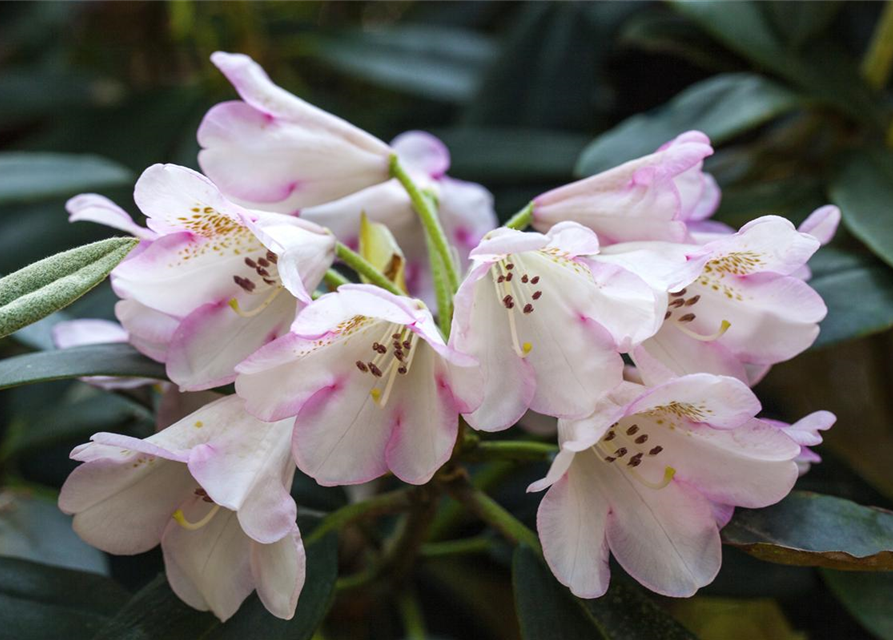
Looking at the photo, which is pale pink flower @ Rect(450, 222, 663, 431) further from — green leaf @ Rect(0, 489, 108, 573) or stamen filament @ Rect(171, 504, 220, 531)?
green leaf @ Rect(0, 489, 108, 573)

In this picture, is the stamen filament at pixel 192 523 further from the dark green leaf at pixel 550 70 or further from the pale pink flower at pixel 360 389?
the dark green leaf at pixel 550 70

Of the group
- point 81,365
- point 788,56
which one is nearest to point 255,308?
point 81,365

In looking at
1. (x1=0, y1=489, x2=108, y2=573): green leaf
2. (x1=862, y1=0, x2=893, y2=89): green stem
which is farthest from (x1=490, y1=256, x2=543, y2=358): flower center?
(x1=862, y1=0, x2=893, y2=89): green stem

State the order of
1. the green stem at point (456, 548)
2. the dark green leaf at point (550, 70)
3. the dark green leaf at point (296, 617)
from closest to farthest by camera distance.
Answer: the dark green leaf at point (296, 617) < the green stem at point (456, 548) < the dark green leaf at point (550, 70)

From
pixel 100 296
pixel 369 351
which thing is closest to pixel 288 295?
pixel 369 351

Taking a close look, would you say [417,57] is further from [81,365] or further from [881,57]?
[81,365]

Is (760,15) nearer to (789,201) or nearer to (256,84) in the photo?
(789,201)

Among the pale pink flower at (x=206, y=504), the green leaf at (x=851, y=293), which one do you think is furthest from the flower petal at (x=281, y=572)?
the green leaf at (x=851, y=293)
